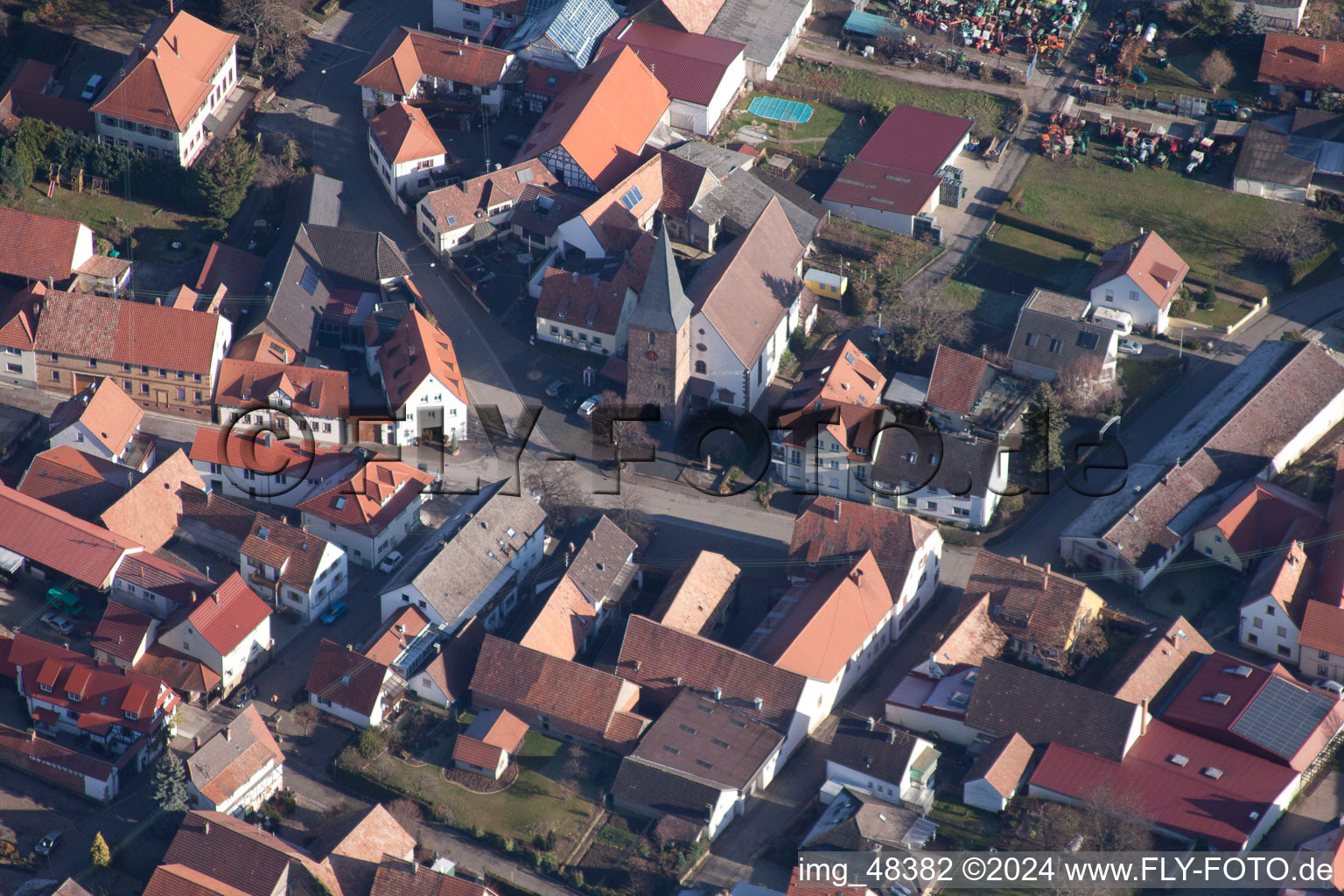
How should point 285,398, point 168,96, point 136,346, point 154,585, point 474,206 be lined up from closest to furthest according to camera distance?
point 154,585 → point 285,398 → point 136,346 → point 474,206 → point 168,96

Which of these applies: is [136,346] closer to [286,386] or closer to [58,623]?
[286,386]

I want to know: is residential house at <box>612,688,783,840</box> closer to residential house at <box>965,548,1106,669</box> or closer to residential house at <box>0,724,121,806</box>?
residential house at <box>965,548,1106,669</box>

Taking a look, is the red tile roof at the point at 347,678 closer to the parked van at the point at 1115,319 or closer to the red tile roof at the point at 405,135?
the red tile roof at the point at 405,135

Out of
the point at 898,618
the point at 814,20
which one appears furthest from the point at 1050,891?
the point at 814,20

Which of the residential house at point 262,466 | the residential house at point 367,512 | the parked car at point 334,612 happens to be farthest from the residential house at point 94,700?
the residential house at point 262,466

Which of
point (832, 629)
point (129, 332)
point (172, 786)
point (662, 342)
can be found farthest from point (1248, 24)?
point (172, 786)
